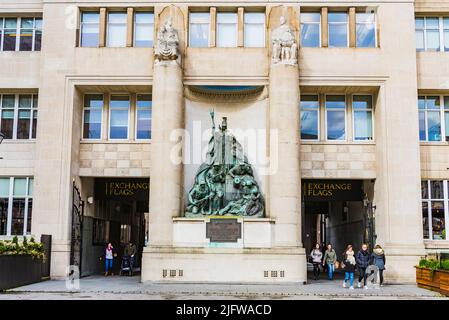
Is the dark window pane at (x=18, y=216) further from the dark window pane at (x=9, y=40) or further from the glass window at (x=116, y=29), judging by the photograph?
the glass window at (x=116, y=29)

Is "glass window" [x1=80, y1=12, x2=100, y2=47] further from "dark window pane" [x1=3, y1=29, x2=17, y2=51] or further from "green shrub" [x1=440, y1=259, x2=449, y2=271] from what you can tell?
"green shrub" [x1=440, y1=259, x2=449, y2=271]

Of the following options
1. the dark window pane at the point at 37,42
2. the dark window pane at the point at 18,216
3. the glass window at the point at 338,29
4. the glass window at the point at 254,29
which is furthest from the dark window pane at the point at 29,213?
the glass window at the point at 338,29

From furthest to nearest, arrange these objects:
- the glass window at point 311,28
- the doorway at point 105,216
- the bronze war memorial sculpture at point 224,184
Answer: the doorway at point 105,216 → the glass window at point 311,28 → the bronze war memorial sculpture at point 224,184

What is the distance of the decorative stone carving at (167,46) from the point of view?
27.2m

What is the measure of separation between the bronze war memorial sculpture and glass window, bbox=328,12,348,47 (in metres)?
6.81

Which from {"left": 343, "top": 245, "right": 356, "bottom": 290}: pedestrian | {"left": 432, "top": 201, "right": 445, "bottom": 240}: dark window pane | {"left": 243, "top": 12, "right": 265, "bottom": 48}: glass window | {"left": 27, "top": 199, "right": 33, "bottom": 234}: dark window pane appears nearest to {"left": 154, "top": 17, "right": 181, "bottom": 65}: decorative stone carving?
{"left": 243, "top": 12, "right": 265, "bottom": 48}: glass window

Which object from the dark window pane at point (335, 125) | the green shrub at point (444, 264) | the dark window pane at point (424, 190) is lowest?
the green shrub at point (444, 264)

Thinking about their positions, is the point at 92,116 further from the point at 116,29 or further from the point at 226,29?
the point at 226,29

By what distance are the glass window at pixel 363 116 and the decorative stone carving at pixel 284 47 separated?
448cm

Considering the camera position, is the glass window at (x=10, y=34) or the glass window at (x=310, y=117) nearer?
the glass window at (x=310, y=117)

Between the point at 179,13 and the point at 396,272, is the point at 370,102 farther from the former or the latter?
the point at 179,13

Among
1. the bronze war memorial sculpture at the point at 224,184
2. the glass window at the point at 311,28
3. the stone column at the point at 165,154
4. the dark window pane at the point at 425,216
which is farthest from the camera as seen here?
the glass window at the point at 311,28

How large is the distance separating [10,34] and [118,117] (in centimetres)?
720

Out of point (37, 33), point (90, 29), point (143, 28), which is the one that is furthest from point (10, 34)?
point (143, 28)
